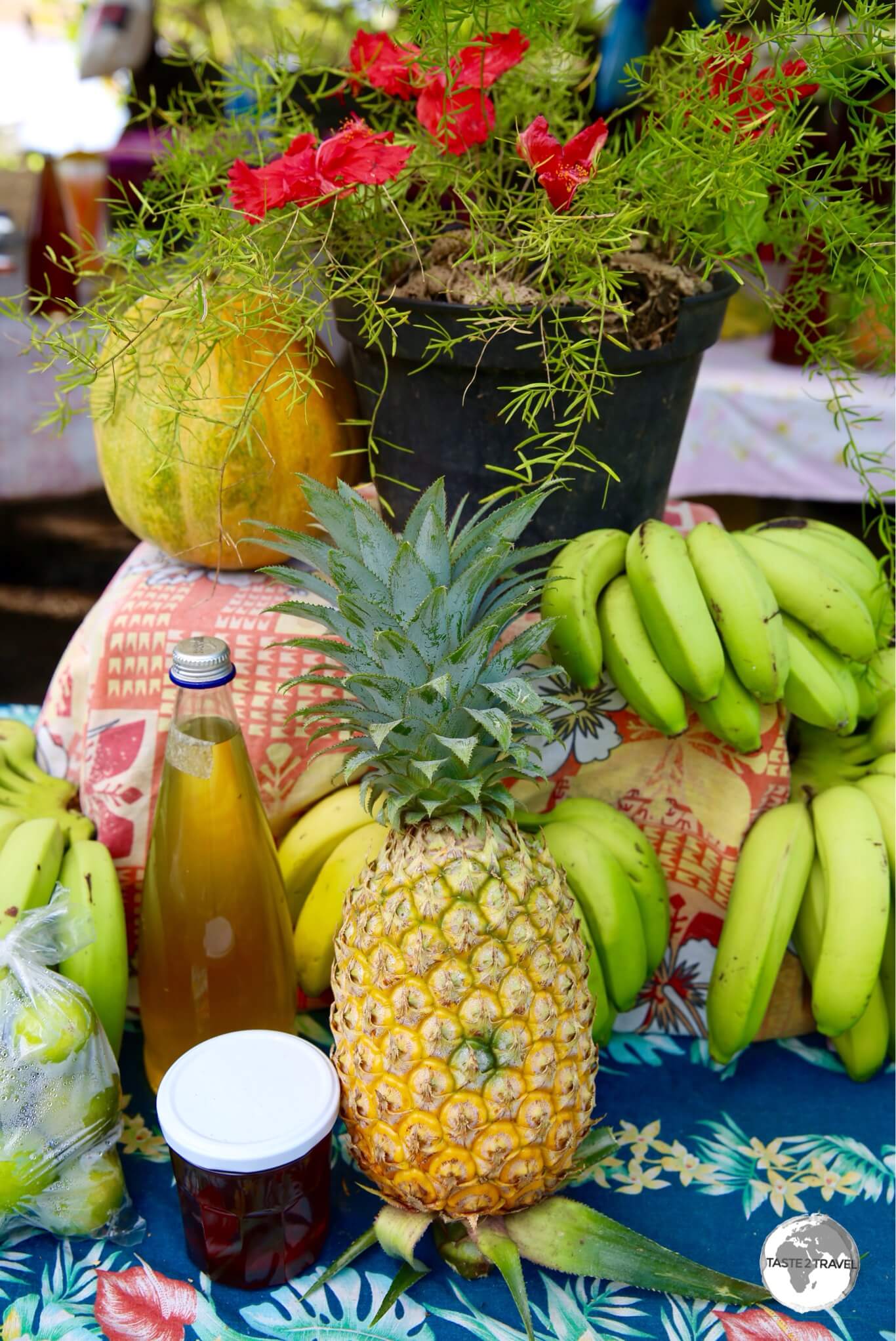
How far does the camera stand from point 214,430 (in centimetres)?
102

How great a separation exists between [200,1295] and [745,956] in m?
0.56

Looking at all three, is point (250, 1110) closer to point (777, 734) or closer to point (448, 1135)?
point (448, 1135)

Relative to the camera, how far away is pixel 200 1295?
797 mm

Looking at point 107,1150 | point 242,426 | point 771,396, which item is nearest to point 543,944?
point 107,1150

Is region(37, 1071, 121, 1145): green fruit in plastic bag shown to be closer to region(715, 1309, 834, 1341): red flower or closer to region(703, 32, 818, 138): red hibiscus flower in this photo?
region(715, 1309, 834, 1341): red flower

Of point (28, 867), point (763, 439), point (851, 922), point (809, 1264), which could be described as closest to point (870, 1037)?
point (851, 922)

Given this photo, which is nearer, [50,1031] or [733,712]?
[50,1031]

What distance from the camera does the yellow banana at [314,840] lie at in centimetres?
104

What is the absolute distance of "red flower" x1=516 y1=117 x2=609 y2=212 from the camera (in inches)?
32.9

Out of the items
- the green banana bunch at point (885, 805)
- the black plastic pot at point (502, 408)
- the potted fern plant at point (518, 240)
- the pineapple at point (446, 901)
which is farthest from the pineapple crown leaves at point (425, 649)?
the green banana bunch at point (885, 805)

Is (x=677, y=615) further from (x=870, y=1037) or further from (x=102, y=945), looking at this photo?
(x=102, y=945)

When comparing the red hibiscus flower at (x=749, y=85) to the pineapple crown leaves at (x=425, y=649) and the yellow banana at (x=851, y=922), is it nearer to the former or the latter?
the pineapple crown leaves at (x=425, y=649)

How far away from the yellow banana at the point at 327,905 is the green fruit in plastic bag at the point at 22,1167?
300 mm

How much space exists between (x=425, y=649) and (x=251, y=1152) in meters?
0.39
